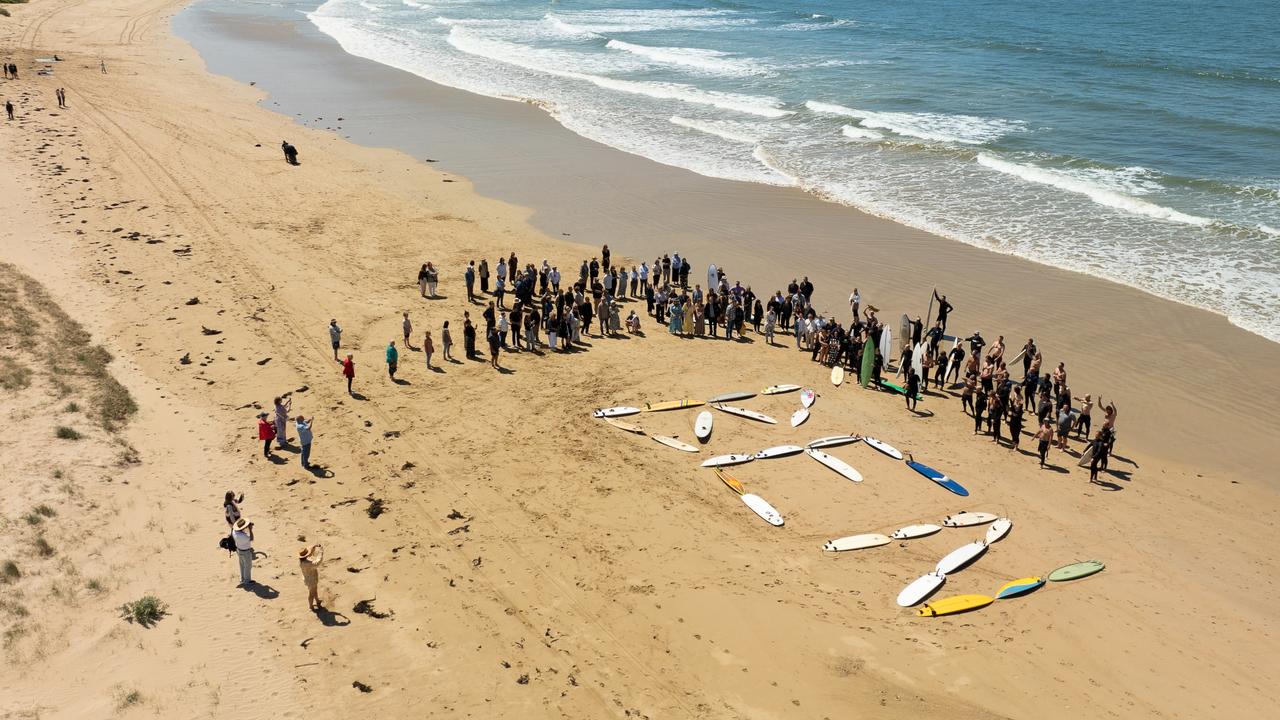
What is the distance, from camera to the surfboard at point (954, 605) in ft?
42.3

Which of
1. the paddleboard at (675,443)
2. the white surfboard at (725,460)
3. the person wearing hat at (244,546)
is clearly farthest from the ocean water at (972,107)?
the person wearing hat at (244,546)

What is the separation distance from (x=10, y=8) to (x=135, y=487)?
6712 centimetres

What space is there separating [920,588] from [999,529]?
229 cm

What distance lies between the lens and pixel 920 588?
13.3 meters

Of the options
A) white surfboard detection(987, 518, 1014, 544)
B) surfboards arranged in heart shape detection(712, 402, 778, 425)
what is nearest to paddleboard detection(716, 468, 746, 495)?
surfboards arranged in heart shape detection(712, 402, 778, 425)

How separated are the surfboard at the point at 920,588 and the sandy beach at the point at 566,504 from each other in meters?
0.20

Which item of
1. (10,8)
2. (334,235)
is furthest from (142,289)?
(10,8)

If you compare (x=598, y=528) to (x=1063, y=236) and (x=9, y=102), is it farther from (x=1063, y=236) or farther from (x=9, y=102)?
(x=9, y=102)

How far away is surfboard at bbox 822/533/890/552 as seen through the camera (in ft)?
46.9

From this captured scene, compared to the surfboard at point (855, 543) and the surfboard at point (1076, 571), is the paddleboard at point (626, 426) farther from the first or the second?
the surfboard at point (1076, 571)

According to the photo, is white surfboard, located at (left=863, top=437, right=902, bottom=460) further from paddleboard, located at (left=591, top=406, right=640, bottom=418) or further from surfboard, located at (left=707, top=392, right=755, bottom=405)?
paddleboard, located at (left=591, top=406, right=640, bottom=418)

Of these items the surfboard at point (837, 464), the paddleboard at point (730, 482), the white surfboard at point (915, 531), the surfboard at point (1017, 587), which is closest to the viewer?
the surfboard at point (1017, 587)

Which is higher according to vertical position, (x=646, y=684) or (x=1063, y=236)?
(x=1063, y=236)

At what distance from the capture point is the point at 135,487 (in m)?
14.8
